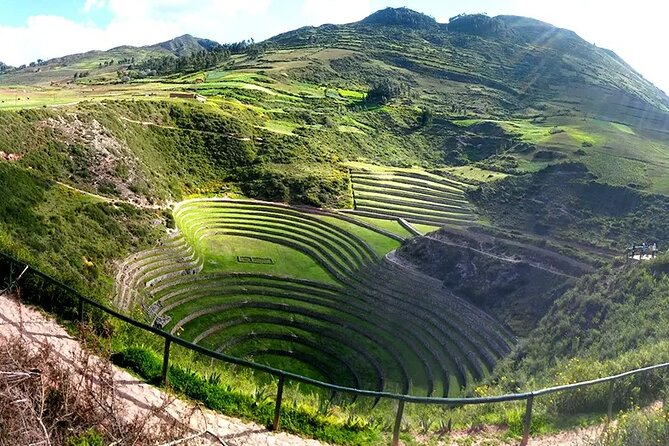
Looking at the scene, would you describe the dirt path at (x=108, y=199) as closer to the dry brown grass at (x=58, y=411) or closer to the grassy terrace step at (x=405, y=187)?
the grassy terrace step at (x=405, y=187)

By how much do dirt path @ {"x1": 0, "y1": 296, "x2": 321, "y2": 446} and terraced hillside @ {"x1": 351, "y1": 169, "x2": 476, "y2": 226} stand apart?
38.1 meters

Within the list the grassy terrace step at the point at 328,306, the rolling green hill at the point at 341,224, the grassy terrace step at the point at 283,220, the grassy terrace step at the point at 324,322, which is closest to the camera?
the rolling green hill at the point at 341,224

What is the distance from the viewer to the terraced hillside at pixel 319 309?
2519 cm

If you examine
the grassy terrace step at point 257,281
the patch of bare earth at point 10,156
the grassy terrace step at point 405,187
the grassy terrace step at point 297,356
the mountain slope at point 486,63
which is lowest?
the grassy terrace step at point 297,356

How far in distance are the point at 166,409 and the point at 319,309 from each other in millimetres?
22272

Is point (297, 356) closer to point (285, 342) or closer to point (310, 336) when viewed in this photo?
point (285, 342)

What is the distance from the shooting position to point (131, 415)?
23.8 feet

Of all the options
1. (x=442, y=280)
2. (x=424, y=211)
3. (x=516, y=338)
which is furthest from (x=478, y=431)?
(x=424, y=211)

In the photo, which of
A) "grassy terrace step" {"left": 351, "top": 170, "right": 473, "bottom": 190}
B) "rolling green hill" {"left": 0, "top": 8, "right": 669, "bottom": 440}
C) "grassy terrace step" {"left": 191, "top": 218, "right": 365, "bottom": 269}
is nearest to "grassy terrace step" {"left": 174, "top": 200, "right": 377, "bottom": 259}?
"rolling green hill" {"left": 0, "top": 8, "right": 669, "bottom": 440}

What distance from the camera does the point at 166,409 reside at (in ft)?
25.2

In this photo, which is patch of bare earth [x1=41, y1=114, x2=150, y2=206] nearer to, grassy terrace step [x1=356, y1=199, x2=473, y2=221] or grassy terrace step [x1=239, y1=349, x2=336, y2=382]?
grassy terrace step [x1=239, y1=349, x2=336, y2=382]

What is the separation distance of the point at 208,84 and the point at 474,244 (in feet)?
194

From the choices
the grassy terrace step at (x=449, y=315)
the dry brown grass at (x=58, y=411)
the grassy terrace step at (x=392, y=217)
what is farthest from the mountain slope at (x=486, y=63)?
the dry brown grass at (x=58, y=411)

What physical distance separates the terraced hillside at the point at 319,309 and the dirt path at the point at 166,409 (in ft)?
53.0
